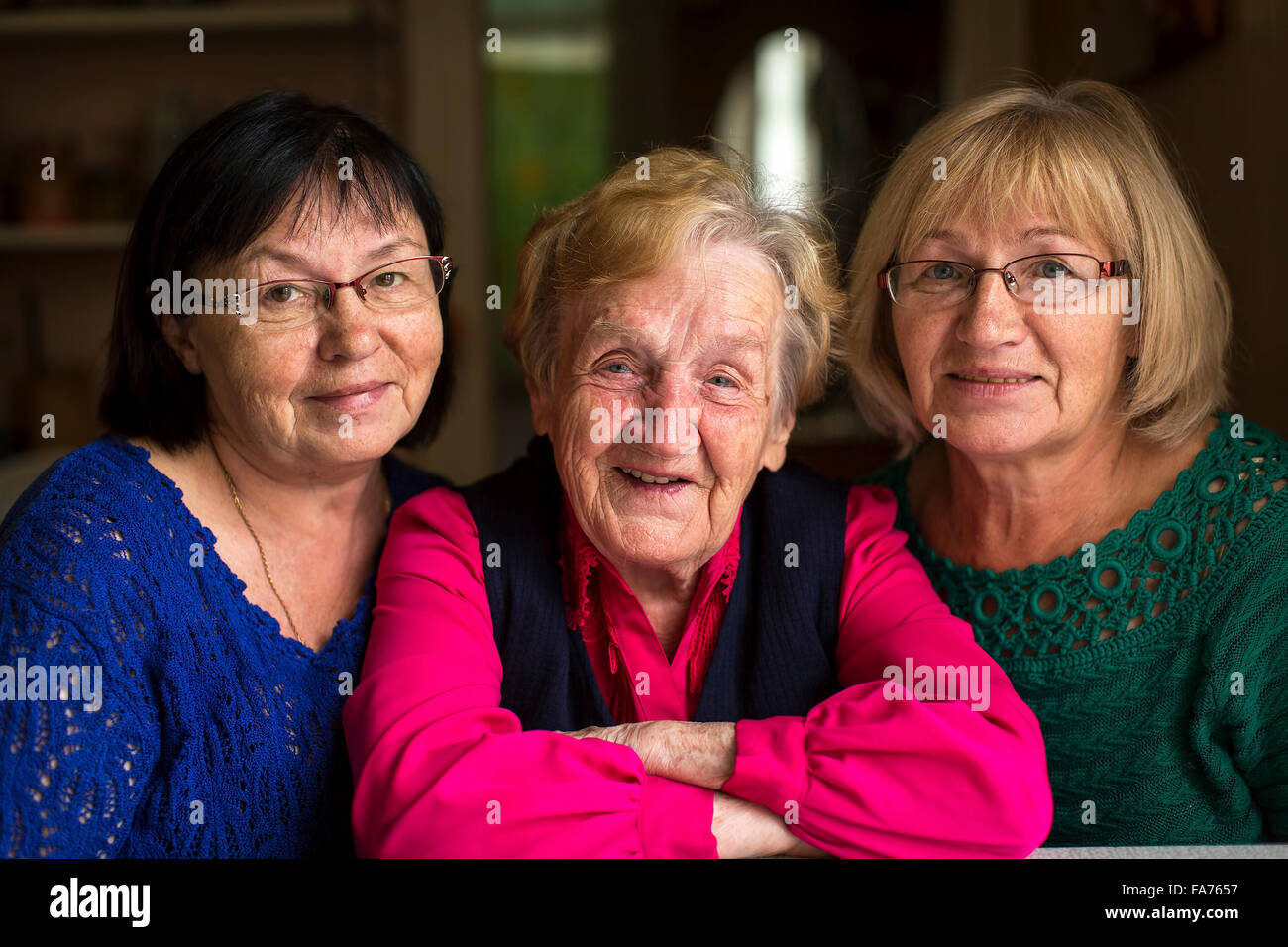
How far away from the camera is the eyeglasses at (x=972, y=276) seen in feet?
5.05

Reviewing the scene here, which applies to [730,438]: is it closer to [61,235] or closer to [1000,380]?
[1000,380]

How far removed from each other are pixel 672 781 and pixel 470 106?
3.55 metres

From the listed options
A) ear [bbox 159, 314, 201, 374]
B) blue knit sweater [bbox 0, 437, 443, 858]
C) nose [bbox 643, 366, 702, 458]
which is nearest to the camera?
blue knit sweater [bbox 0, 437, 443, 858]

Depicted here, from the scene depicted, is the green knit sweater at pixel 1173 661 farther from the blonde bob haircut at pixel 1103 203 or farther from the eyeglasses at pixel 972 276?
the eyeglasses at pixel 972 276

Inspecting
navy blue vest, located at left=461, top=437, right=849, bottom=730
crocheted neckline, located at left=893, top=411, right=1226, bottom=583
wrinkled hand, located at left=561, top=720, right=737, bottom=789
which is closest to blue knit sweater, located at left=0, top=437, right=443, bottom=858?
navy blue vest, located at left=461, top=437, right=849, bottom=730

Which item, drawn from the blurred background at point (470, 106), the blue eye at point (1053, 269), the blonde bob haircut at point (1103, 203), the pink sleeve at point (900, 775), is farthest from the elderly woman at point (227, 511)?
the blurred background at point (470, 106)

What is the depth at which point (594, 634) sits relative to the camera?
1.60m

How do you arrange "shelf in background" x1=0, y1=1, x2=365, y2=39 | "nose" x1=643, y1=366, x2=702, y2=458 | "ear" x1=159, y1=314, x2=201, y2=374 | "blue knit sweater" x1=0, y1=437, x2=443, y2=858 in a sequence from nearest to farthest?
"blue knit sweater" x1=0, y1=437, x2=443, y2=858
"nose" x1=643, y1=366, x2=702, y2=458
"ear" x1=159, y1=314, x2=201, y2=374
"shelf in background" x1=0, y1=1, x2=365, y2=39

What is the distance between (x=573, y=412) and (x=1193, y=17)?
5.99 feet

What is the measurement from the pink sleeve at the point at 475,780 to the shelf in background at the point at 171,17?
10.7ft

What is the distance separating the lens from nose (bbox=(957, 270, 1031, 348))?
1.53 meters

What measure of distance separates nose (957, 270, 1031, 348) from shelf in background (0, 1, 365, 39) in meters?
3.22

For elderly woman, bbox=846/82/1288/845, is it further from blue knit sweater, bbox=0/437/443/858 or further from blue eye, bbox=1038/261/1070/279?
blue knit sweater, bbox=0/437/443/858
